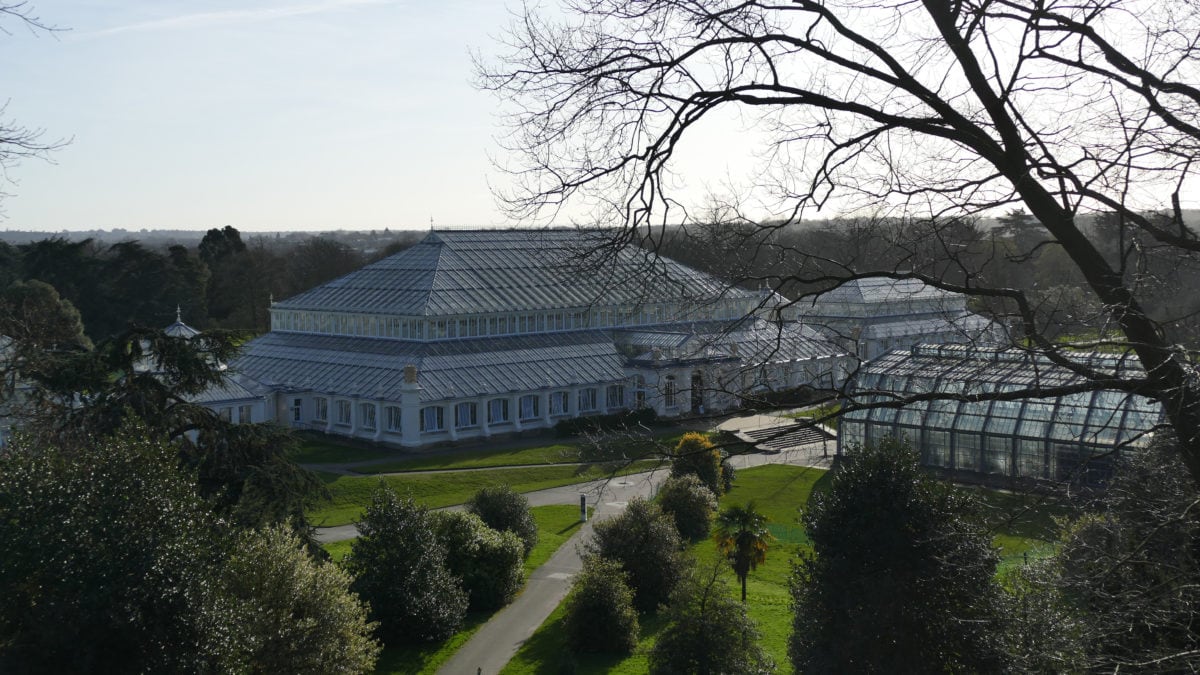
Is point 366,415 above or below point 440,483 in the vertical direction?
above

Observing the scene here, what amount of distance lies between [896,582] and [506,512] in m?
17.2

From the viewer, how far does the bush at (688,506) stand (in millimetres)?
33469

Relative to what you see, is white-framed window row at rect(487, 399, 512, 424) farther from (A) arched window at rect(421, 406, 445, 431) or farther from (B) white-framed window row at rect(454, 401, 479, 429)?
(A) arched window at rect(421, 406, 445, 431)

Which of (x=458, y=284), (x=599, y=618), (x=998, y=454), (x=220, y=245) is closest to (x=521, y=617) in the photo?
(x=599, y=618)

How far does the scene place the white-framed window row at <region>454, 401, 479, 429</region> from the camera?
4884cm

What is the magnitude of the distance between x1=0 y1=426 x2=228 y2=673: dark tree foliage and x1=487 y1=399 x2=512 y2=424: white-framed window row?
35.7 m

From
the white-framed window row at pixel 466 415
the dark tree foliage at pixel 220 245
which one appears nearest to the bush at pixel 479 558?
the white-framed window row at pixel 466 415

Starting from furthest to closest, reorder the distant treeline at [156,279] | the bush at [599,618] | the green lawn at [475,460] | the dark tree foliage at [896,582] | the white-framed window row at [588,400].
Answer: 1. the distant treeline at [156,279]
2. the white-framed window row at [588,400]
3. the green lawn at [475,460]
4. the bush at [599,618]
5. the dark tree foliage at [896,582]

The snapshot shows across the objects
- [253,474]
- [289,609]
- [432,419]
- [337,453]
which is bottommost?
[337,453]

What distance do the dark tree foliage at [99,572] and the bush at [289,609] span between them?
3.80 feet

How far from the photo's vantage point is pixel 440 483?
133ft

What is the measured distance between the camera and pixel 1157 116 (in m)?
7.97

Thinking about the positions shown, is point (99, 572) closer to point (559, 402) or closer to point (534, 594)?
point (534, 594)

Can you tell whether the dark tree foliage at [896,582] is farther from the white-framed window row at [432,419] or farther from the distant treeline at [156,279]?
the distant treeline at [156,279]
